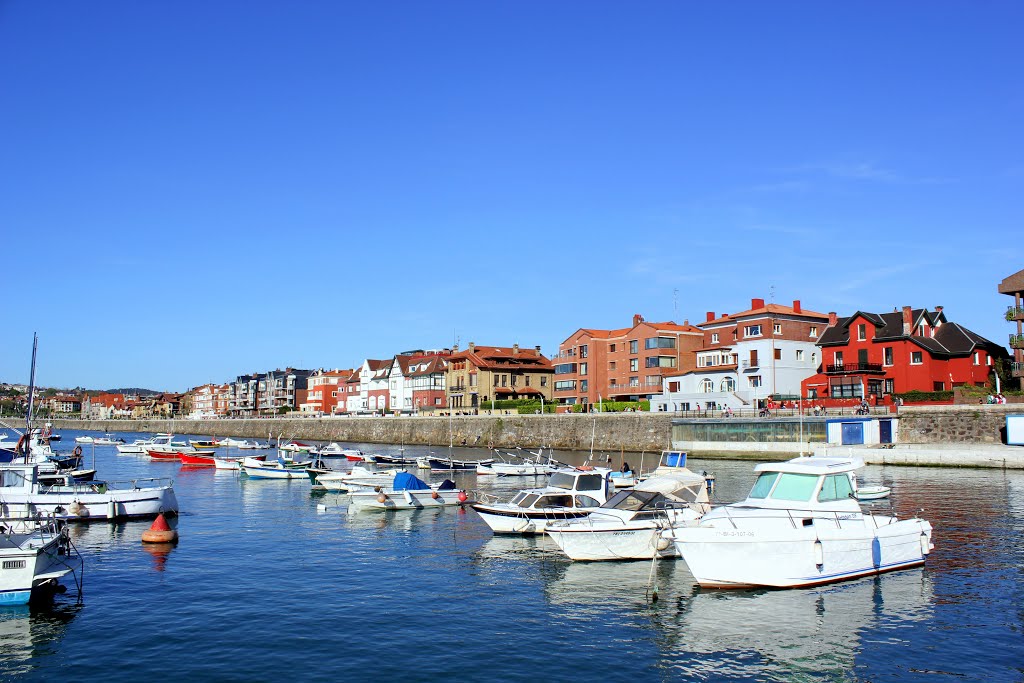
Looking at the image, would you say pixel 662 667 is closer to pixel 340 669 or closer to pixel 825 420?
pixel 340 669

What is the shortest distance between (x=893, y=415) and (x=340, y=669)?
2591 inches

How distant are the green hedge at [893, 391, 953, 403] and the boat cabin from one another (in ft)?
175

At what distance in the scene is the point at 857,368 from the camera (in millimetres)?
86125

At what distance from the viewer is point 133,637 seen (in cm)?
2108

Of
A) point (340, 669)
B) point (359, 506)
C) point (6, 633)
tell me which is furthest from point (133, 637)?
point (359, 506)

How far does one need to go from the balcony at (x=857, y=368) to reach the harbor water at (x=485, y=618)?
172 ft

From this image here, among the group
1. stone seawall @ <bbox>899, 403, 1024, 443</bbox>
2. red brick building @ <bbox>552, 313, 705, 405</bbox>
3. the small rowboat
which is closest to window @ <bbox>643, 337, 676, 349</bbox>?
red brick building @ <bbox>552, 313, 705, 405</bbox>

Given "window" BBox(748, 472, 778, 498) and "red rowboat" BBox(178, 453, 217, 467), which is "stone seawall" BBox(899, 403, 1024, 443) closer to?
"window" BBox(748, 472, 778, 498)

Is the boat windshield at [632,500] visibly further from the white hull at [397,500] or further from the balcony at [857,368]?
the balcony at [857,368]

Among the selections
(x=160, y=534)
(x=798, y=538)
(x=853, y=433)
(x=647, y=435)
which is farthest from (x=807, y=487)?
(x=647, y=435)

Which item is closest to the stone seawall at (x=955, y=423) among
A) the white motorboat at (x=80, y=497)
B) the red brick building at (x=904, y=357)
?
the red brick building at (x=904, y=357)

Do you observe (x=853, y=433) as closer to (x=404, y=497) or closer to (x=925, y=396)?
(x=925, y=396)

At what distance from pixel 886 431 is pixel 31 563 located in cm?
6827

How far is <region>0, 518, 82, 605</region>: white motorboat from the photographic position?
22.8 meters
